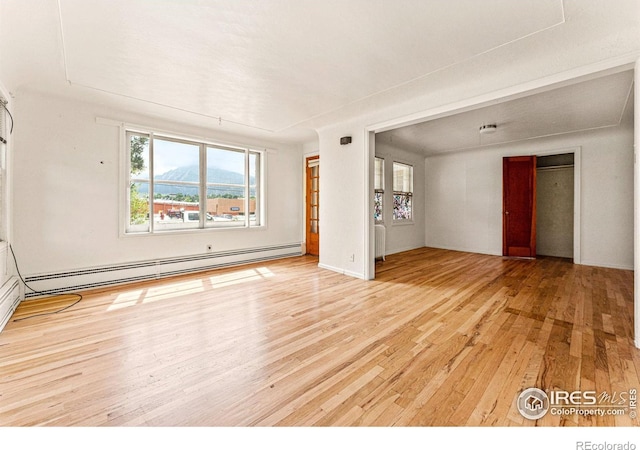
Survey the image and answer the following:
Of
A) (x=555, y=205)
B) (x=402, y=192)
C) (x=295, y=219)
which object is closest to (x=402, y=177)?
(x=402, y=192)

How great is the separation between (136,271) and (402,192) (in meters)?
6.05

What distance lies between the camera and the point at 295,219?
638 cm

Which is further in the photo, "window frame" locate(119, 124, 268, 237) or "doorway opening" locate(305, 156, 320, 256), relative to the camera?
"doorway opening" locate(305, 156, 320, 256)

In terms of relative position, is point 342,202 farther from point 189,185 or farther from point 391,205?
point 189,185

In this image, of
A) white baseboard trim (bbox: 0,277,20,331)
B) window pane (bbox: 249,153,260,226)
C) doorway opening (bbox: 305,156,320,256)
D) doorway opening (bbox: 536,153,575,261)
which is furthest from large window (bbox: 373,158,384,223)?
white baseboard trim (bbox: 0,277,20,331)

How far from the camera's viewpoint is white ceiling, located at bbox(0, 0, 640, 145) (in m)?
1.96

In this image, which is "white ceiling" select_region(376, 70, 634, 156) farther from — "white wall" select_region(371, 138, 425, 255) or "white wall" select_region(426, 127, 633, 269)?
"white wall" select_region(426, 127, 633, 269)

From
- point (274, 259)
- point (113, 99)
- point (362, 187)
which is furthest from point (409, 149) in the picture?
point (113, 99)

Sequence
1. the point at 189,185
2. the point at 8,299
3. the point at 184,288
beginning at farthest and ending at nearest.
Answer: the point at 189,185, the point at 184,288, the point at 8,299

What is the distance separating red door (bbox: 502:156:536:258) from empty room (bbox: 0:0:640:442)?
0.05 meters

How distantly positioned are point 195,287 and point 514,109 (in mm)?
5388

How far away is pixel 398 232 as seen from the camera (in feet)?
22.6

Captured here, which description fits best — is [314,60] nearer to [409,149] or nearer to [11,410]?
[11,410]

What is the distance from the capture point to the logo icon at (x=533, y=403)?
4.74 ft
